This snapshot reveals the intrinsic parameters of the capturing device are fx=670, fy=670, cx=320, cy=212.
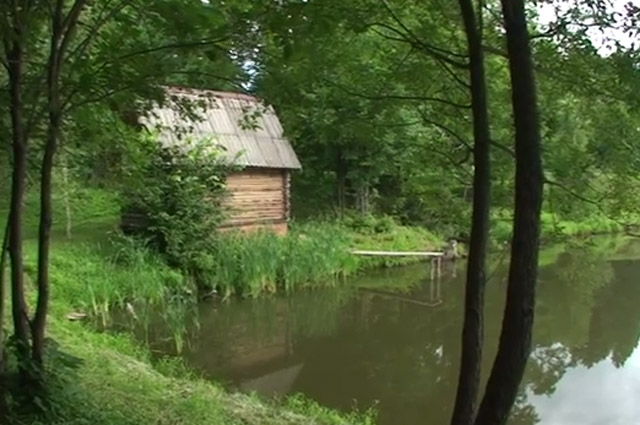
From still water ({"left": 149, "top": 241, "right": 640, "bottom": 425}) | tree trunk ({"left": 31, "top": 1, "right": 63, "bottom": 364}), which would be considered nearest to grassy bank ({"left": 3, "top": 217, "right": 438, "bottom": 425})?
tree trunk ({"left": 31, "top": 1, "right": 63, "bottom": 364})

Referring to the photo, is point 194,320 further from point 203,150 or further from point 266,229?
point 266,229

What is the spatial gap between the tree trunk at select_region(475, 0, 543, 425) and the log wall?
1064cm

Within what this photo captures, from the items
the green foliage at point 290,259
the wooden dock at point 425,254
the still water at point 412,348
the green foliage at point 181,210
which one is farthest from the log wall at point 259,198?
the still water at point 412,348

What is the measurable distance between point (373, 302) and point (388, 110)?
853 cm

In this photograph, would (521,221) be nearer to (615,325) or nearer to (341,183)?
(615,325)

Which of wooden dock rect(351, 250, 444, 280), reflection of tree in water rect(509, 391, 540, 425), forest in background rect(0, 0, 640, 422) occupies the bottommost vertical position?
reflection of tree in water rect(509, 391, 540, 425)

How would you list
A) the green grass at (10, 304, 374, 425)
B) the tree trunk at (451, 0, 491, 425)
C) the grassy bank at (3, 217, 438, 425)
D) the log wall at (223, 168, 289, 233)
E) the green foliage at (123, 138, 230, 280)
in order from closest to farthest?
the tree trunk at (451, 0, 491, 425) → the green grass at (10, 304, 374, 425) → the grassy bank at (3, 217, 438, 425) → the green foliage at (123, 138, 230, 280) → the log wall at (223, 168, 289, 233)

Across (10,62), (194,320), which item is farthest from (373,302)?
(10,62)

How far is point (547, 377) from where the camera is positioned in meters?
8.32

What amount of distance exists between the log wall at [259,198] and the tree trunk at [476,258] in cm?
1002

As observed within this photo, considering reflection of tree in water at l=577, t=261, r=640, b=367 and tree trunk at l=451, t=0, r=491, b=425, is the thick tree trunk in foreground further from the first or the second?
reflection of tree in water at l=577, t=261, r=640, b=367

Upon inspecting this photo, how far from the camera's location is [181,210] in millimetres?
11164

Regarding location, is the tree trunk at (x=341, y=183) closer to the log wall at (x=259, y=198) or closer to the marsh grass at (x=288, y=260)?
the marsh grass at (x=288, y=260)

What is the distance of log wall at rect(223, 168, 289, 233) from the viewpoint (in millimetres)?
13562
